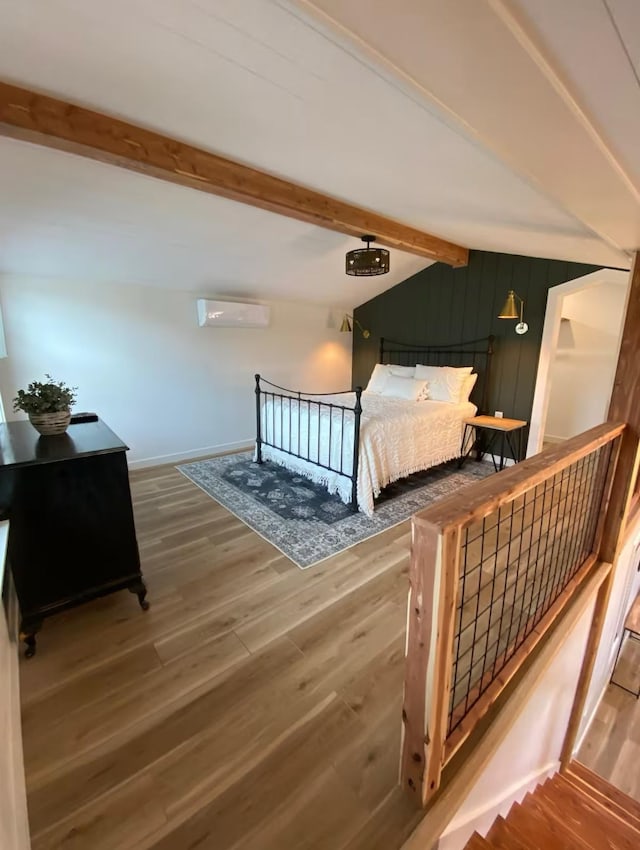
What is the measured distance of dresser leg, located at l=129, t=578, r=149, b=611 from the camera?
1983 mm

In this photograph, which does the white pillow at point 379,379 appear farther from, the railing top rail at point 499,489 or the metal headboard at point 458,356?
the railing top rail at point 499,489

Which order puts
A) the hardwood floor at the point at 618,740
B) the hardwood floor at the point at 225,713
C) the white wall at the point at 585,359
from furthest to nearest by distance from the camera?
1. the white wall at the point at 585,359
2. the hardwood floor at the point at 618,740
3. the hardwood floor at the point at 225,713

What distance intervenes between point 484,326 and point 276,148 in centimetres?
339

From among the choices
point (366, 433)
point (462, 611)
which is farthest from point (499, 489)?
point (366, 433)

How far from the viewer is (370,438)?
3.14 metres

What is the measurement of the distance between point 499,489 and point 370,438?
2.00 metres

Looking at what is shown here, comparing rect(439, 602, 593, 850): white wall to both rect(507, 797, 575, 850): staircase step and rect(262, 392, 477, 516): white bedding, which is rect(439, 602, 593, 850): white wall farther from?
rect(262, 392, 477, 516): white bedding

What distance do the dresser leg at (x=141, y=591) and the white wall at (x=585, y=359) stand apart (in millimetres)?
5171

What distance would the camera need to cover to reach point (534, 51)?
71 centimetres

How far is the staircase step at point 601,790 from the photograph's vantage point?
6.75 feet

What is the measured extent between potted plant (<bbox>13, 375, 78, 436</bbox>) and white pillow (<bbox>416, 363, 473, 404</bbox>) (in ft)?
12.1

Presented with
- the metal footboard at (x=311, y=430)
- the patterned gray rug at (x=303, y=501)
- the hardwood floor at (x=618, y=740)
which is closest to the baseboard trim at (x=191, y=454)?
the patterned gray rug at (x=303, y=501)

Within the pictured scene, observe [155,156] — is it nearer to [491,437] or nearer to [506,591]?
[506,591]

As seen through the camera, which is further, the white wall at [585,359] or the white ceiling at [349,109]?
the white wall at [585,359]
